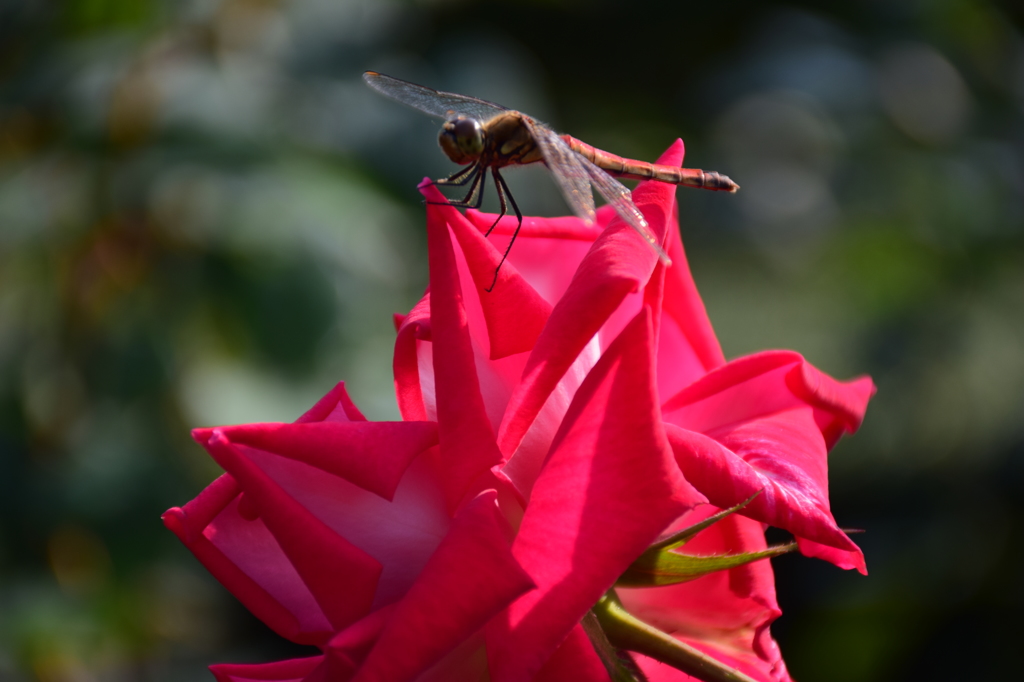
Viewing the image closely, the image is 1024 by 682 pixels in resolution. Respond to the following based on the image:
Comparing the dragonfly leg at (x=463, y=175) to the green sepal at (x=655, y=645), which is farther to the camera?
the dragonfly leg at (x=463, y=175)

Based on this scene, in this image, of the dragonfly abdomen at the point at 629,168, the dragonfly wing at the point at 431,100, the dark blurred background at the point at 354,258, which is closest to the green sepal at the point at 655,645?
the dragonfly abdomen at the point at 629,168

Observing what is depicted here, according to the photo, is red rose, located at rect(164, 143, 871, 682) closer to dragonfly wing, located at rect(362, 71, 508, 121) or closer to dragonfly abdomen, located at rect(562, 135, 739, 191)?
dragonfly abdomen, located at rect(562, 135, 739, 191)

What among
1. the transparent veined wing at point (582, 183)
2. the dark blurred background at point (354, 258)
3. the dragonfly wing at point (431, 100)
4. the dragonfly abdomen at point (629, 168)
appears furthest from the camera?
the dark blurred background at point (354, 258)

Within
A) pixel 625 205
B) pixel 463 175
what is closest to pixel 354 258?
pixel 463 175

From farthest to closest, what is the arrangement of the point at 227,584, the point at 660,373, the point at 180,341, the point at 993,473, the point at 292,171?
the point at 993,473 < the point at 292,171 < the point at 180,341 < the point at 660,373 < the point at 227,584

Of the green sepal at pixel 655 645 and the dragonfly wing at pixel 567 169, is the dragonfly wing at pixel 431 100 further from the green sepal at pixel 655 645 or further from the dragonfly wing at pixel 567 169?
the green sepal at pixel 655 645

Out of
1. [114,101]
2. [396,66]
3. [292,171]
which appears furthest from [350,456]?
[396,66]

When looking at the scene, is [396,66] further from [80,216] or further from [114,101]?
[80,216]
